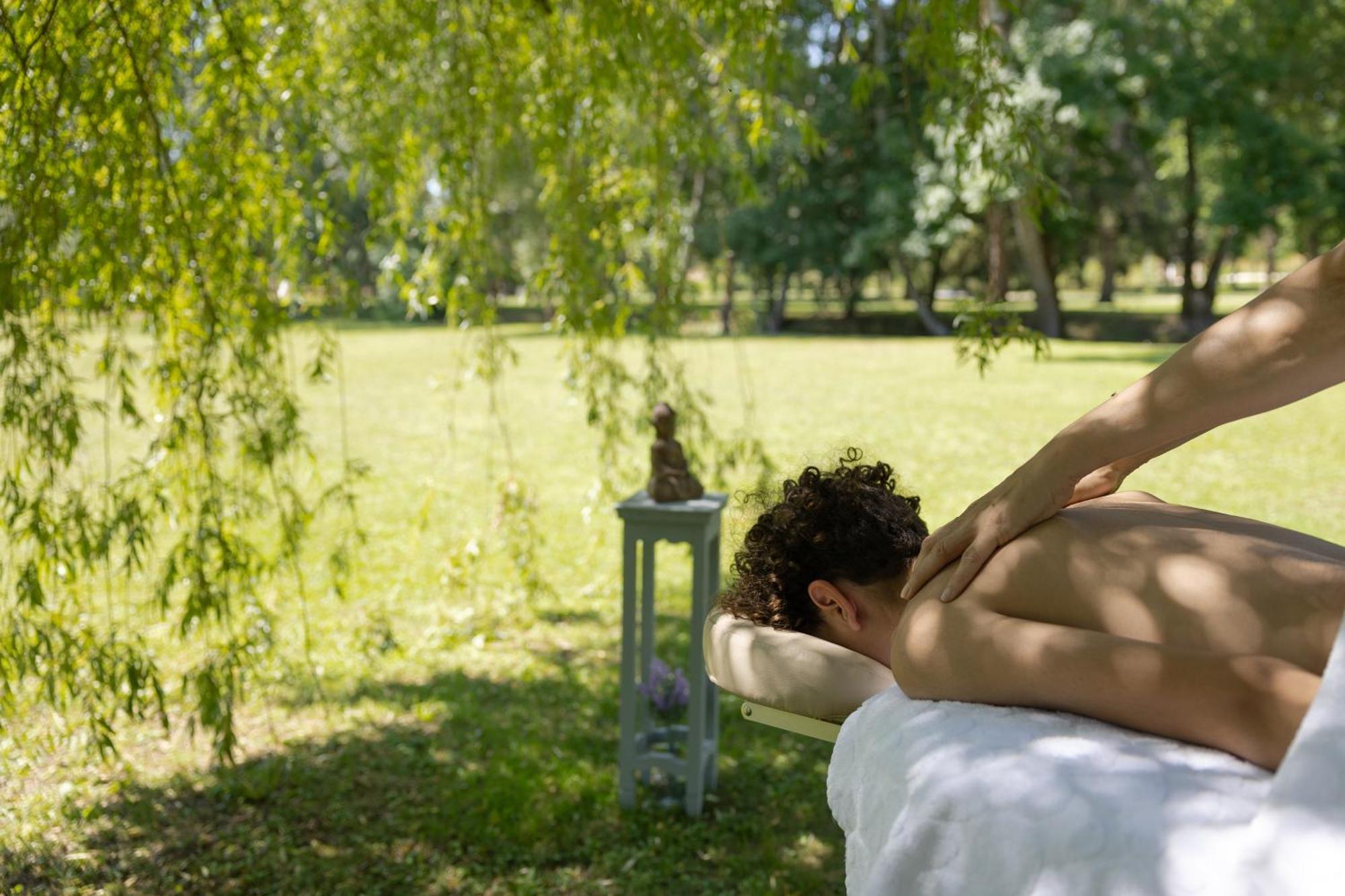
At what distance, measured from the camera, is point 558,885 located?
8.84 feet

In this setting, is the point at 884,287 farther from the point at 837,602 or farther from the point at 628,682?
the point at 837,602

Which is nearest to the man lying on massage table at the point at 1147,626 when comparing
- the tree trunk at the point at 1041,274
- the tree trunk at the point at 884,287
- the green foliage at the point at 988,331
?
the green foliage at the point at 988,331

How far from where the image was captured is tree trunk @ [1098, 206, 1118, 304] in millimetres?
21750

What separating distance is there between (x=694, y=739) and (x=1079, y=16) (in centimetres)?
1411

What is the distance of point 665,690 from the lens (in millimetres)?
3428

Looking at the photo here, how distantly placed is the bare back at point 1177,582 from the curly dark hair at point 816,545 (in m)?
0.28

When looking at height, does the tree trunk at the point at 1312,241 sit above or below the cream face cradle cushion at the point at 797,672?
above

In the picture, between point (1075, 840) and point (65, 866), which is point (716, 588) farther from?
point (1075, 840)

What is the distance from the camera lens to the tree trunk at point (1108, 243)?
21.8 metres

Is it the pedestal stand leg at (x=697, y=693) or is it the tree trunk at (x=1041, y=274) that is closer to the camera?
the pedestal stand leg at (x=697, y=693)

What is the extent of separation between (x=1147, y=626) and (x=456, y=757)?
2533mm

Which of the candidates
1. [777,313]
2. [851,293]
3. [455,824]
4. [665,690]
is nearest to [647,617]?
[665,690]

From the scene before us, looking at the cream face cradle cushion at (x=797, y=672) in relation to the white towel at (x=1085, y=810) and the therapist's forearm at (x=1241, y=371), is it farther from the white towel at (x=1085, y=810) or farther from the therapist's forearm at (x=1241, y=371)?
the therapist's forearm at (x=1241, y=371)

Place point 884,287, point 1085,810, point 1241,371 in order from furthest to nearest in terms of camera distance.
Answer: point 884,287, point 1241,371, point 1085,810
